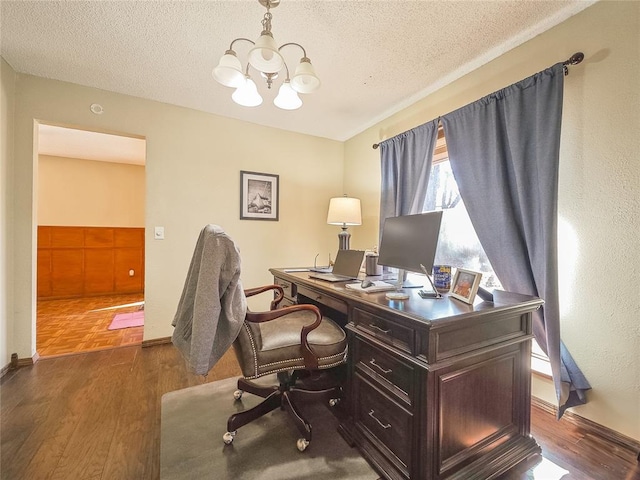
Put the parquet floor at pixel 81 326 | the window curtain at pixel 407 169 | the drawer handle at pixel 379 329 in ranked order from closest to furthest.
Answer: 1. the drawer handle at pixel 379 329
2. the window curtain at pixel 407 169
3. the parquet floor at pixel 81 326

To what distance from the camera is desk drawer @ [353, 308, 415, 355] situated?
109 cm

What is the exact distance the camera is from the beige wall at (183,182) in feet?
7.25

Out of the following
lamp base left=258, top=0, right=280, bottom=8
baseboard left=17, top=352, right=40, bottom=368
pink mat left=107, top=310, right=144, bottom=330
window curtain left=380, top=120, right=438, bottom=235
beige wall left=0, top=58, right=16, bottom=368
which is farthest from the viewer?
pink mat left=107, top=310, right=144, bottom=330

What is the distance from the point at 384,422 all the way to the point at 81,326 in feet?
12.0

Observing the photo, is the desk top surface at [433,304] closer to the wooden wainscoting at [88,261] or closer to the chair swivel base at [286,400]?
the chair swivel base at [286,400]

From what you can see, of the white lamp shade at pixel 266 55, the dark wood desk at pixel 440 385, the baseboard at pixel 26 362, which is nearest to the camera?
the dark wood desk at pixel 440 385

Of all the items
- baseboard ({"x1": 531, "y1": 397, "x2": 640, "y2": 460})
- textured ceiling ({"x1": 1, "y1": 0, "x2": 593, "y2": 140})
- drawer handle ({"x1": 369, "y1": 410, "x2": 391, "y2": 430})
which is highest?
textured ceiling ({"x1": 1, "y1": 0, "x2": 593, "y2": 140})

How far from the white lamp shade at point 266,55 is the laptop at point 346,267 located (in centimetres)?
121

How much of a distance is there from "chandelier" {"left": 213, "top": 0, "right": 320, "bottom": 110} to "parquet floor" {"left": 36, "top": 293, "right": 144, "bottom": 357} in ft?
8.59

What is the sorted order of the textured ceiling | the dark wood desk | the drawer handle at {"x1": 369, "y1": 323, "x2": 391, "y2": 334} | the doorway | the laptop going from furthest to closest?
the doorway → the laptop → the textured ceiling → the drawer handle at {"x1": 369, "y1": 323, "x2": 391, "y2": 334} → the dark wood desk

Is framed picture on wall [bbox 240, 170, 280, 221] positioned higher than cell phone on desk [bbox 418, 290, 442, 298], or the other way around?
framed picture on wall [bbox 240, 170, 280, 221]

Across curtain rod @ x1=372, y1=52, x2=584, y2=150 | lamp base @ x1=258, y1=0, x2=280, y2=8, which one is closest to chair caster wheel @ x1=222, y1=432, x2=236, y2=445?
lamp base @ x1=258, y1=0, x2=280, y2=8

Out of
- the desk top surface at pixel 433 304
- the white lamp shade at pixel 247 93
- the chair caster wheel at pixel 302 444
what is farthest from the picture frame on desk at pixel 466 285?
the white lamp shade at pixel 247 93

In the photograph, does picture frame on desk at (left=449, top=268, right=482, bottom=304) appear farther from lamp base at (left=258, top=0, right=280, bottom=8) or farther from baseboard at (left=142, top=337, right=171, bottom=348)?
baseboard at (left=142, top=337, right=171, bottom=348)
